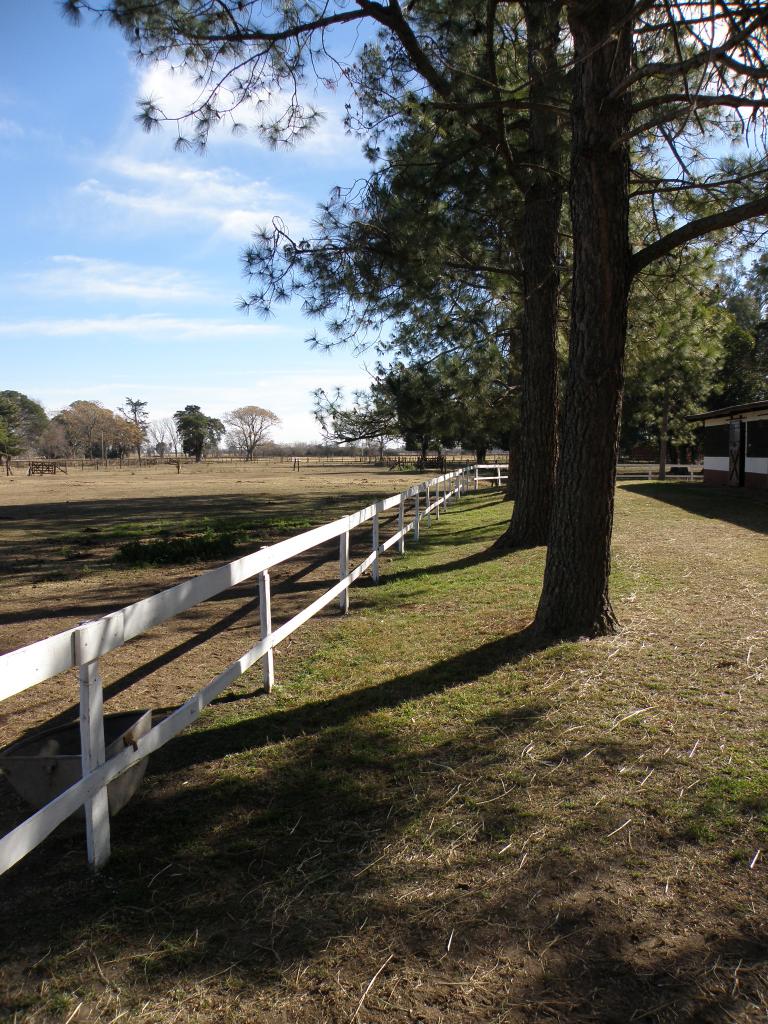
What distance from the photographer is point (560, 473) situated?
5.86 meters

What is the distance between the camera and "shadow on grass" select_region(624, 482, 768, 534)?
1550 centimetres

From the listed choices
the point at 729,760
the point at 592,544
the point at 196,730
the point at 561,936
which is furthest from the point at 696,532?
the point at 561,936

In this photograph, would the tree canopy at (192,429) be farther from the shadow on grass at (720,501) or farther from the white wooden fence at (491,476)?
the shadow on grass at (720,501)

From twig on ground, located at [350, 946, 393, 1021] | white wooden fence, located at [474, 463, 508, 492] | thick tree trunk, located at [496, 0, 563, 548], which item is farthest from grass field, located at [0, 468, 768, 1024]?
white wooden fence, located at [474, 463, 508, 492]

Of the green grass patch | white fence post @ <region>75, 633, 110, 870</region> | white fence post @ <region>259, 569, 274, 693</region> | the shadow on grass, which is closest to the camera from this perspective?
white fence post @ <region>75, 633, 110, 870</region>

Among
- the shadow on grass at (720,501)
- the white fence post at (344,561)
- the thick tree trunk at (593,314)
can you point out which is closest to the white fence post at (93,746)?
the thick tree trunk at (593,314)

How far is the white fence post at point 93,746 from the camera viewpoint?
271cm

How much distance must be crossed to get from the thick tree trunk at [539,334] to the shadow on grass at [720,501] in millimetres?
4873

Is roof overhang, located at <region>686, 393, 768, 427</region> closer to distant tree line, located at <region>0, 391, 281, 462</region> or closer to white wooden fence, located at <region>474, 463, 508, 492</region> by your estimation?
white wooden fence, located at <region>474, 463, 508, 492</region>

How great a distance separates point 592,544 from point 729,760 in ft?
7.56

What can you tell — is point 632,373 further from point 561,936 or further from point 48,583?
point 561,936

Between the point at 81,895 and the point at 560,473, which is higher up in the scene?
the point at 560,473

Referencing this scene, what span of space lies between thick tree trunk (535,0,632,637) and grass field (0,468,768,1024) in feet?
2.19

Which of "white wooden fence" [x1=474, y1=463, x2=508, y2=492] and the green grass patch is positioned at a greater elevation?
"white wooden fence" [x1=474, y1=463, x2=508, y2=492]
